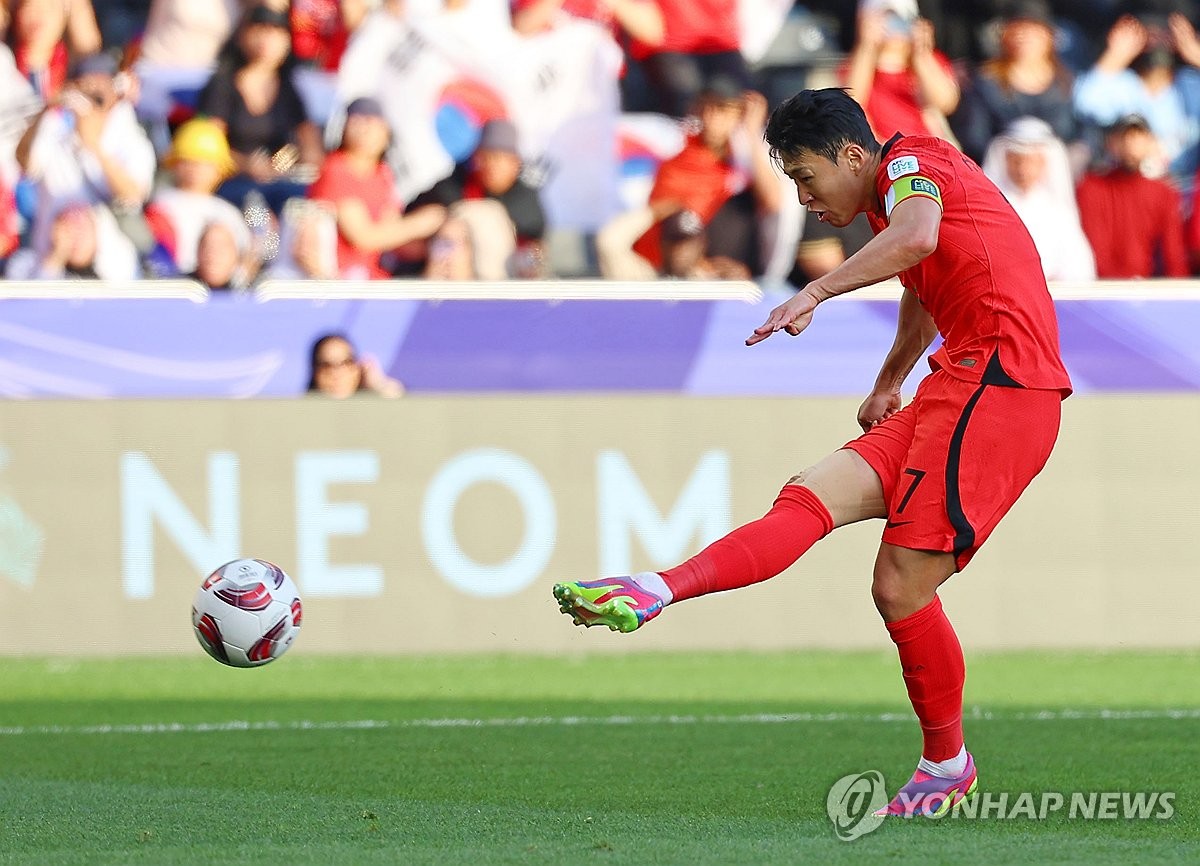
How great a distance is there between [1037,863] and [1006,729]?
112 inches

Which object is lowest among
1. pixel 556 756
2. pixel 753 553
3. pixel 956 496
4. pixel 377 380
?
pixel 377 380

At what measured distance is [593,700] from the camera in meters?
7.76

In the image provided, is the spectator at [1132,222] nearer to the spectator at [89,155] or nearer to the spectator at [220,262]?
the spectator at [220,262]

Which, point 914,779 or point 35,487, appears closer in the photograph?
point 914,779

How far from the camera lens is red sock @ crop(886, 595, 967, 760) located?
15.5 ft

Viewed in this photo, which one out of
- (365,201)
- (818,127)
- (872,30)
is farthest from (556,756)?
(872,30)

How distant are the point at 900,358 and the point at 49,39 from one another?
7.99 metres

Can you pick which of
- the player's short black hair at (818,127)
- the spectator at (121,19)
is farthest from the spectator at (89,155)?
the player's short black hair at (818,127)

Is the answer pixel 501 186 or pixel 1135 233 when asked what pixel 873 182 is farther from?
pixel 1135 233

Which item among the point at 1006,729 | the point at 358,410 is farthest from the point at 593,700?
the point at 358,410

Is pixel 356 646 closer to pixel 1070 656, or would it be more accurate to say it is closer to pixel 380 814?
pixel 1070 656

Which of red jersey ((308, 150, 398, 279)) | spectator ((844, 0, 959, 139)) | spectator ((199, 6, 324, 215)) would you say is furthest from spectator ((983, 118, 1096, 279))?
spectator ((199, 6, 324, 215))

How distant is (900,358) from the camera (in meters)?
5.17

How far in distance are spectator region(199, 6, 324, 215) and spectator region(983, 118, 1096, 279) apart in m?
4.34
